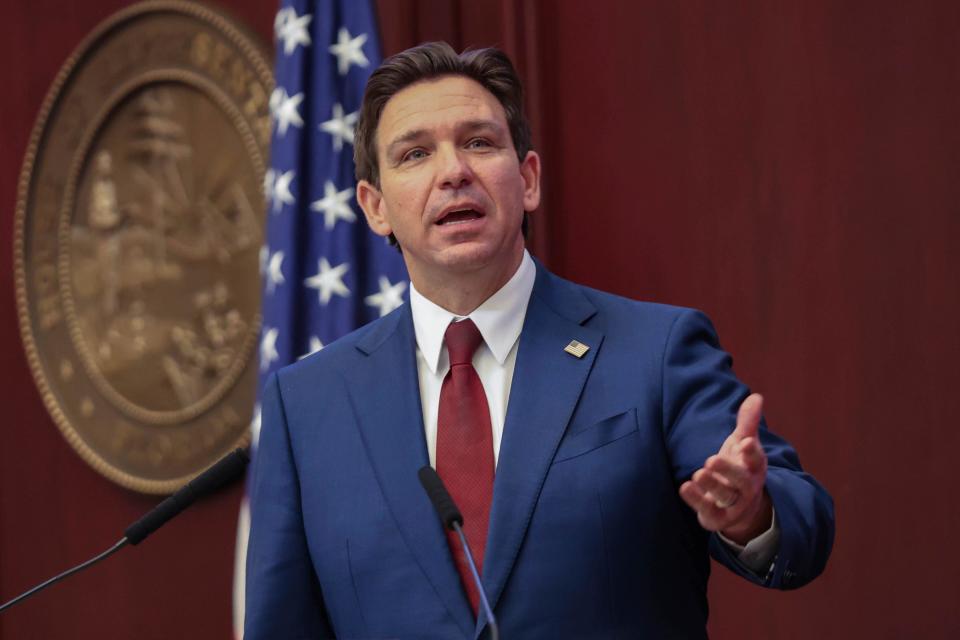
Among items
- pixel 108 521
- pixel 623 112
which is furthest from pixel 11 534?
pixel 623 112

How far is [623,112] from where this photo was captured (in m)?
3.21

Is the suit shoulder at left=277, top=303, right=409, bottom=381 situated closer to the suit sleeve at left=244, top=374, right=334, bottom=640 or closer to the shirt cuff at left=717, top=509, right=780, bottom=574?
the suit sleeve at left=244, top=374, right=334, bottom=640

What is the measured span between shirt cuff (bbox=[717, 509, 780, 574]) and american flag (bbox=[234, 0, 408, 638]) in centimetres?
155

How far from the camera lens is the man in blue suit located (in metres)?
1.79

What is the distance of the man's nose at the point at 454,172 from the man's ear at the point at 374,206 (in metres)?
0.22

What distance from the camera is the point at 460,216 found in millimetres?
2055

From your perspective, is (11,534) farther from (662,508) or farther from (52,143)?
(662,508)

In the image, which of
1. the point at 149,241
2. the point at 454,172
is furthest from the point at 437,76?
the point at 149,241

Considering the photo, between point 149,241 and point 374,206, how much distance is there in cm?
Result: 192

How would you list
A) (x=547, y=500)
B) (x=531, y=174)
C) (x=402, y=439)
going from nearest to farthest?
1. (x=547, y=500)
2. (x=402, y=439)
3. (x=531, y=174)

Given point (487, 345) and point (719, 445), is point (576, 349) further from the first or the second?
point (719, 445)

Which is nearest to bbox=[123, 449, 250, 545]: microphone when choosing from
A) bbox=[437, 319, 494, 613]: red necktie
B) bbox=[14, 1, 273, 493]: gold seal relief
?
bbox=[437, 319, 494, 613]: red necktie

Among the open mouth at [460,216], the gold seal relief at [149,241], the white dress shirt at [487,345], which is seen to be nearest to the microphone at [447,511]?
the white dress shirt at [487,345]

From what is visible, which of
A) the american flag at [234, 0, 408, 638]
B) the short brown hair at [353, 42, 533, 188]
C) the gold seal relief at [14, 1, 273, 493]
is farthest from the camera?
the gold seal relief at [14, 1, 273, 493]
